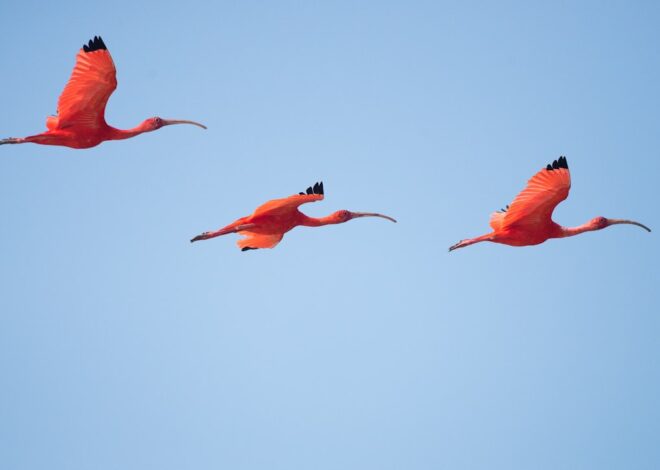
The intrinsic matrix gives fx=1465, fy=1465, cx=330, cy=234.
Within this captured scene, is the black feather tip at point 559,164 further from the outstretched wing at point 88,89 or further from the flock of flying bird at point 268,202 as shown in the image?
the outstretched wing at point 88,89

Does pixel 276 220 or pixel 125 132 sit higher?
pixel 125 132

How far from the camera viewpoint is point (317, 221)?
39.2 m

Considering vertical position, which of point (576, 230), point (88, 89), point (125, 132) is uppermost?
point (88, 89)

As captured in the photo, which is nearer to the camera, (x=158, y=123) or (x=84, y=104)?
(x=84, y=104)

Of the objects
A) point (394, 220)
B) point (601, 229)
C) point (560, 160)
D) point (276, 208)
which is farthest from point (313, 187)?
point (601, 229)

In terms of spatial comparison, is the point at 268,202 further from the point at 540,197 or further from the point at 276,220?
the point at 540,197

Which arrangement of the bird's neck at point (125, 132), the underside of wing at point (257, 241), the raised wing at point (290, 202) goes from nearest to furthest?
1. the raised wing at point (290, 202)
2. the bird's neck at point (125, 132)
3. the underside of wing at point (257, 241)

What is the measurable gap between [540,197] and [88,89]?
39.2 feet

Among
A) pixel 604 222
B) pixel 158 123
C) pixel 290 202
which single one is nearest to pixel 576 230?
pixel 604 222

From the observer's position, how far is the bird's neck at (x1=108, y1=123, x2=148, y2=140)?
1527 inches

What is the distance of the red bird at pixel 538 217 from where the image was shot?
3741cm

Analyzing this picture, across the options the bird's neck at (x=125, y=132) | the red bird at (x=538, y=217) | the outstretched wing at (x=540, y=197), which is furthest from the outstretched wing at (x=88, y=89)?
the outstretched wing at (x=540, y=197)

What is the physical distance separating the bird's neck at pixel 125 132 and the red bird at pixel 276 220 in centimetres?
377

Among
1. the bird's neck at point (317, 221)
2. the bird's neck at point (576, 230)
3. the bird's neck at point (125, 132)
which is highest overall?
the bird's neck at point (125, 132)
